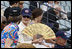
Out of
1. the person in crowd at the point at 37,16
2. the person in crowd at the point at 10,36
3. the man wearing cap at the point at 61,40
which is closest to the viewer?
the person in crowd at the point at 10,36

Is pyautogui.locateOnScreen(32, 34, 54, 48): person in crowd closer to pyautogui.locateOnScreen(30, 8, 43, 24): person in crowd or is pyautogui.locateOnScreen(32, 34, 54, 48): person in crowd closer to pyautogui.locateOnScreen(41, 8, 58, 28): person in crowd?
pyautogui.locateOnScreen(30, 8, 43, 24): person in crowd

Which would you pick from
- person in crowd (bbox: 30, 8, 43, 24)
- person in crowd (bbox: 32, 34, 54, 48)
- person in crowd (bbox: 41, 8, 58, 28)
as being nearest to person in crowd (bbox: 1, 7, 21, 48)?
person in crowd (bbox: 32, 34, 54, 48)

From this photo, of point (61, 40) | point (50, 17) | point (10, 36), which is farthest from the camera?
point (50, 17)

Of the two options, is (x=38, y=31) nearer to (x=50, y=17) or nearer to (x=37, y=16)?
(x=37, y=16)

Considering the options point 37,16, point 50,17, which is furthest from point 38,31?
point 50,17

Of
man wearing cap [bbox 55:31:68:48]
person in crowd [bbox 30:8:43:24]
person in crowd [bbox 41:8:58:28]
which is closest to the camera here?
man wearing cap [bbox 55:31:68:48]

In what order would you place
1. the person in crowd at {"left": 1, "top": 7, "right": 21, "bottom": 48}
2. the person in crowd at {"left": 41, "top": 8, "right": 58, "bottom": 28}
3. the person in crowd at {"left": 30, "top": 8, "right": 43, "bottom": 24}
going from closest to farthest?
1. the person in crowd at {"left": 1, "top": 7, "right": 21, "bottom": 48}
2. the person in crowd at {"left": 30, "top": 8, "right": 43, "bottom": 24}
3. the person in crowd at {"left": 41, "top": 8, "right": 58, "bottom": 28}

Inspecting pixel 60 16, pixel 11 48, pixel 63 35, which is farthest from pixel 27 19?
pixel 60 16

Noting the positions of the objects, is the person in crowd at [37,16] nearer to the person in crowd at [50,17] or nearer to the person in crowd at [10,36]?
the person in crowd at [10,36]

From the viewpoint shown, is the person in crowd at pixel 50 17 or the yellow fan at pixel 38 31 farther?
the person in crowd at pixel 50 17

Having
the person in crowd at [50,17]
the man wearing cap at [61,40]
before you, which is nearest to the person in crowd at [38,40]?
the man wearing cap at [61,40]

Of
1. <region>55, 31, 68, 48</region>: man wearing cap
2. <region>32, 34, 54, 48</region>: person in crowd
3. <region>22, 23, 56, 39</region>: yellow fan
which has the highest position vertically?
<region>22, 23, 56, 39</region>: yellow fan

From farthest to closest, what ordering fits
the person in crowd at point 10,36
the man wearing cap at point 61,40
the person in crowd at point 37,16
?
1. the person in crowd at point 37,16
2. the man wearing cap at point 61,40
3. the person in crowd at point 10,36

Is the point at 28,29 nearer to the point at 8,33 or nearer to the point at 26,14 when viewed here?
the point at 8,33
